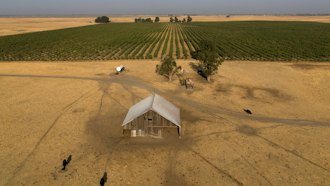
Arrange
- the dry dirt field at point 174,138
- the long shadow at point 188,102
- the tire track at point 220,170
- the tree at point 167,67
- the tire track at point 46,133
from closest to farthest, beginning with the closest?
the tire track at point 220,170, the dry dirt field at point 174,138, the tire track at point 46,133, the long shadow at point 188,102, the tree at point 167,67

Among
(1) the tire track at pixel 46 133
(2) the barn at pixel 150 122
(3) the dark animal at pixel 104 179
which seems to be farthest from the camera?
(2) the barn at pixel 150 122

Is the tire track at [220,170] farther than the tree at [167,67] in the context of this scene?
No

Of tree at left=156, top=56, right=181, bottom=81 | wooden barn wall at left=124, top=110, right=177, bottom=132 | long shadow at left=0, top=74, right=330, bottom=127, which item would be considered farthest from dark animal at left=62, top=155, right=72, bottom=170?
tree at left=156, top=56, right=181, bottom=81

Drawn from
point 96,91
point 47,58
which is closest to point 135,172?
point 96,91

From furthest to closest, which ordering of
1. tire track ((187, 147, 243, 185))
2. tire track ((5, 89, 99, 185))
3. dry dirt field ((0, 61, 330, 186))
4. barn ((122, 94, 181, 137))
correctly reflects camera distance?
barn ((122, 94, 181, 137))
tire track ((5, 89, 99, 185))
dry dirt field ((0, 61, 330, 186))
tire track ((187, 147, 243, 185))

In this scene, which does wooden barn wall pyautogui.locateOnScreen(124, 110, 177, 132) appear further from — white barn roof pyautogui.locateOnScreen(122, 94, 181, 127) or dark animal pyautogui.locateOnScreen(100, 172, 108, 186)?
dark animal pyautogui.locateOnScreen(100, 172, 108, 186)

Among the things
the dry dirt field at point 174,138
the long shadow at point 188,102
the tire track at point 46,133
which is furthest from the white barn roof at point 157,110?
the tire track at point 46,133

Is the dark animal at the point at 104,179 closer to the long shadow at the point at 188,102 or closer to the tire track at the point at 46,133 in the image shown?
the tire track at the point at 46,133

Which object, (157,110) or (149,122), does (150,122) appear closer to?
(149,122)
